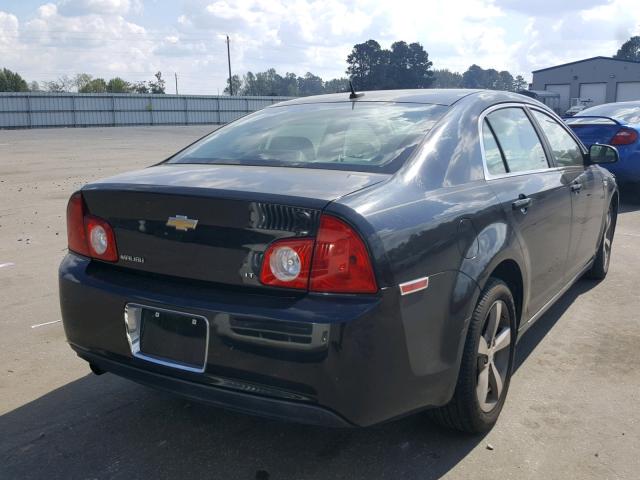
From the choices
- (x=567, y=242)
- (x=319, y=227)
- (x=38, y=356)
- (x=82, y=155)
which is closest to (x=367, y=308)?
(x=319, y=227)

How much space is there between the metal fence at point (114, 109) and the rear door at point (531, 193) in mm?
40035

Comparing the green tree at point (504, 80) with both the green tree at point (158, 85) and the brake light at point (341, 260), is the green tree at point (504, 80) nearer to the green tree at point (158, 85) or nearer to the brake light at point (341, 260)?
the green tree at point (158, 85)

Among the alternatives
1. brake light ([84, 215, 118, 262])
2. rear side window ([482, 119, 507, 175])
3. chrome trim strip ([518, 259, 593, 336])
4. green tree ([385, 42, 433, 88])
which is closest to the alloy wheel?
chrome trim strip ([518, 259, 593, 336])

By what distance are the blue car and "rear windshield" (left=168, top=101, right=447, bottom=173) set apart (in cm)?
704

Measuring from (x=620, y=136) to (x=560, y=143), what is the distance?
19.1ft

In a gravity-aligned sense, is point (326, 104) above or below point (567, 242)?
above

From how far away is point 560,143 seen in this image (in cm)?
444

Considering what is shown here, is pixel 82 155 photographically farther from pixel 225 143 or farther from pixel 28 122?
pixel 28 122

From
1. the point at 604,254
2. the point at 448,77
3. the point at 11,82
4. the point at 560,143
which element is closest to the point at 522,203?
the point at 560,143

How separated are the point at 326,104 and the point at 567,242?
1783 mm

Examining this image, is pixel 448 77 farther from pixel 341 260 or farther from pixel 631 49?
pixel 341 260

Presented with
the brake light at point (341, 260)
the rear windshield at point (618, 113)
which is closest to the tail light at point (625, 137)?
the rear windshield at point (618, 113)

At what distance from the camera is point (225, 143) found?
11.8ft

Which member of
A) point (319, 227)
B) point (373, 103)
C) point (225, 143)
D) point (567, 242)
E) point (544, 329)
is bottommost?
point (544, 329)
